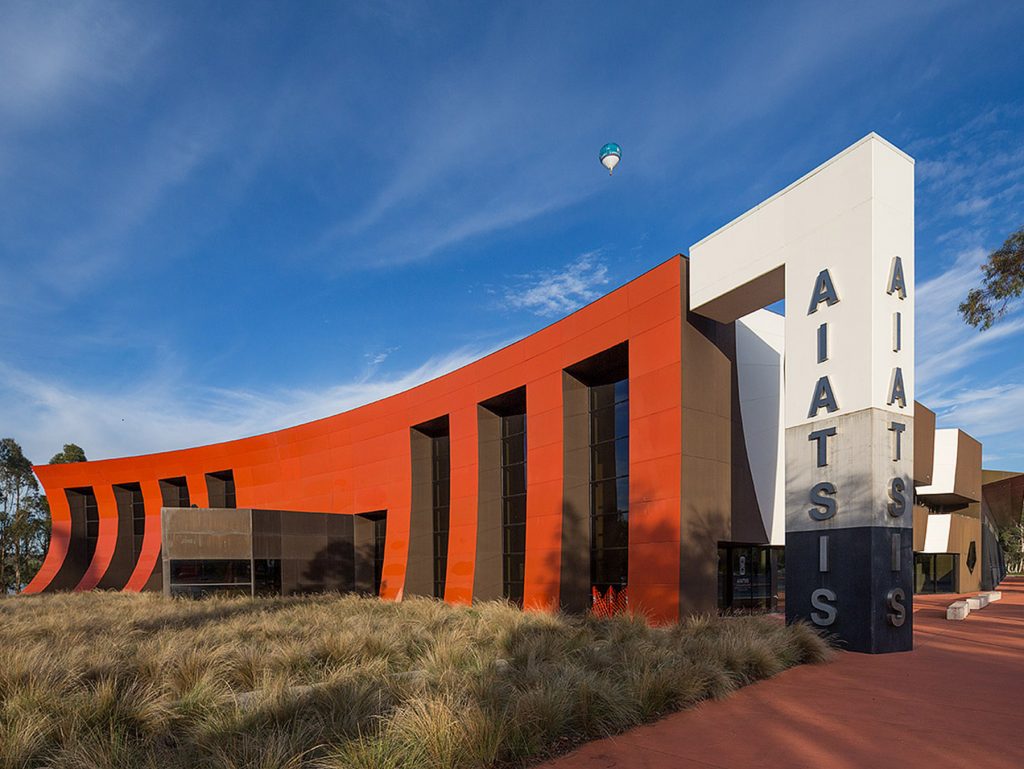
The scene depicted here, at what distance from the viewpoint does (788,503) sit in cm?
1406

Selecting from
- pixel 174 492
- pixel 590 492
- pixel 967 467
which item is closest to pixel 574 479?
pixel 590 492

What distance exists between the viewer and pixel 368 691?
7727 mm

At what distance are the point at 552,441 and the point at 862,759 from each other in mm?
14733

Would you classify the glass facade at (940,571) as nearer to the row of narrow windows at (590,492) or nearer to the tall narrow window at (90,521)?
the row of narrow windows at (590,492)

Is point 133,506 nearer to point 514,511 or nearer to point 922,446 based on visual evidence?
point 514,511

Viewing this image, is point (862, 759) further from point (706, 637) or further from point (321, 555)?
point (321, 555)

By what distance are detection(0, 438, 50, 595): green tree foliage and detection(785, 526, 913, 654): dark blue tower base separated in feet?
217

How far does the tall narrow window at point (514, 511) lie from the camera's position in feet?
75.6

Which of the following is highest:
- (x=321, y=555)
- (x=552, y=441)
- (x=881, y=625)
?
(x=552, y=441)

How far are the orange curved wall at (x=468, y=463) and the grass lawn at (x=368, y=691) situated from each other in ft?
14.1

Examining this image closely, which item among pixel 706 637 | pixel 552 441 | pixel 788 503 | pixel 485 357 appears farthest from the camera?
pixel 485 357

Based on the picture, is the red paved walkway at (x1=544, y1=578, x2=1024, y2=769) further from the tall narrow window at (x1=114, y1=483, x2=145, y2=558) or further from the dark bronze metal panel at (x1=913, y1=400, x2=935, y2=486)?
the tall narrow window at (x1=114, y1=483, x2=145, y2=558)

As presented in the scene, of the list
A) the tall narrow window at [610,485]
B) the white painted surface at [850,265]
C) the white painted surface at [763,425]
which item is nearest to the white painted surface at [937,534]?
the white painted surface at [763,425]

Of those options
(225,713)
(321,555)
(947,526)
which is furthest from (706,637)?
(947,526)
